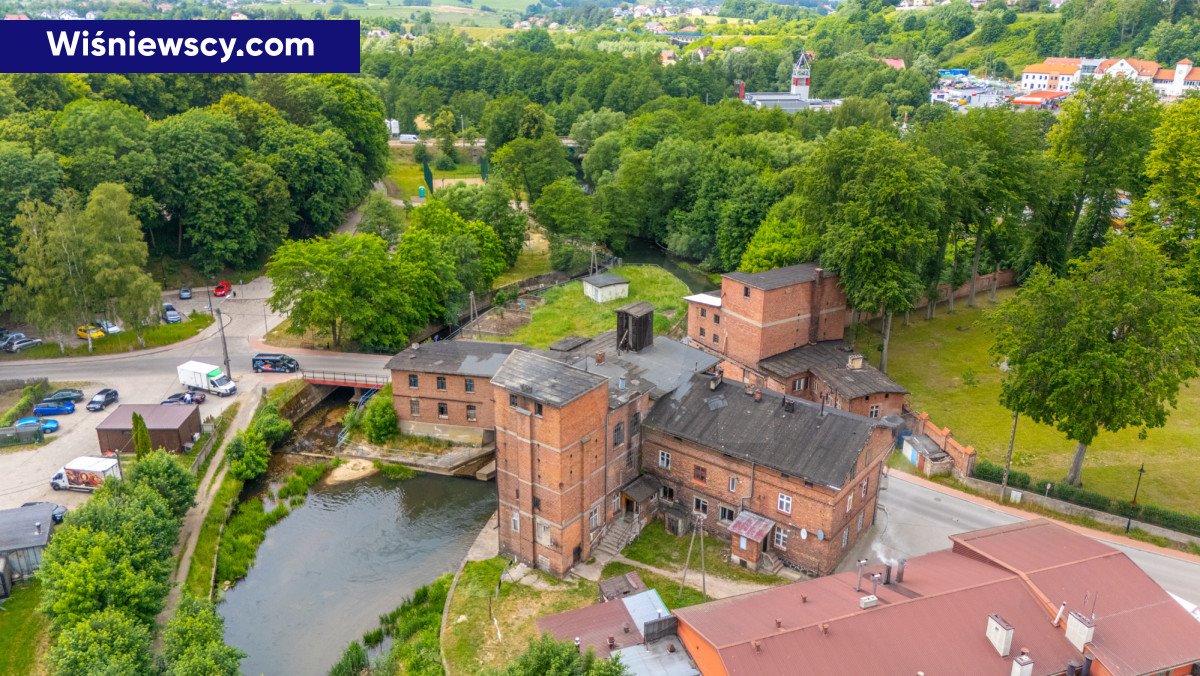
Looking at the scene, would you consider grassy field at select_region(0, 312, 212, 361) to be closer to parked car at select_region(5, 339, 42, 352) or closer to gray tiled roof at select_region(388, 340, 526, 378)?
parked car at select_region(5, 339, 42, 352)

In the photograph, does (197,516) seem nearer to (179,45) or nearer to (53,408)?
(53,408)

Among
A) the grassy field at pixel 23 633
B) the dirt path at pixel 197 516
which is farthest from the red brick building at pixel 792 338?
the grassy field at pixel 23 633

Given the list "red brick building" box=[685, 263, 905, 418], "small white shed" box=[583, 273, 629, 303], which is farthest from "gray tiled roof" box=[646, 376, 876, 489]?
"small white shed" box=[583, 273, 629, 303]

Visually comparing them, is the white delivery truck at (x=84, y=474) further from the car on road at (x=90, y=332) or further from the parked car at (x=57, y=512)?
the car on road at (x=90, y=332)

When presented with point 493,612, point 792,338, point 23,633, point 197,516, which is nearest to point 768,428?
point 493,612

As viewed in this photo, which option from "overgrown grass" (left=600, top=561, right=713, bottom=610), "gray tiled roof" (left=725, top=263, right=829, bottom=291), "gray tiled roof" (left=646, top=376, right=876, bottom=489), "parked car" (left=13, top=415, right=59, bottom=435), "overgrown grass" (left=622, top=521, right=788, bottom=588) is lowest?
"overgrown grass" (left=600, top=561, right=713, bottom=610)

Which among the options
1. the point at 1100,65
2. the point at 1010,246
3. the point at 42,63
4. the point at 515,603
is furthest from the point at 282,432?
the point at 1100,65
